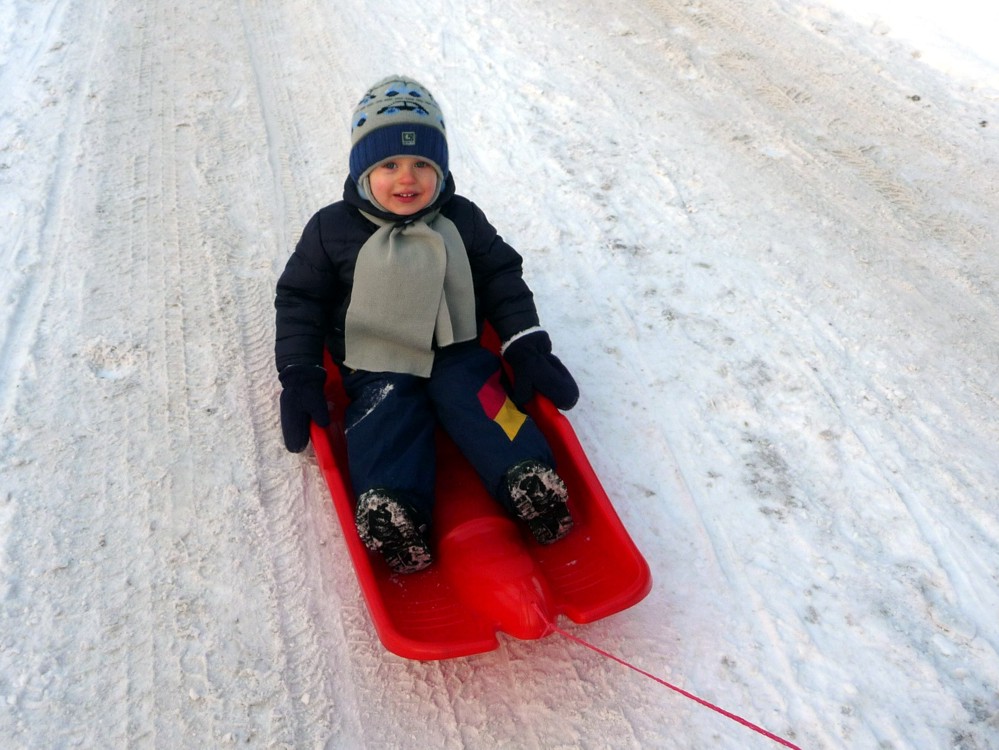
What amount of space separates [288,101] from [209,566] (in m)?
2.72

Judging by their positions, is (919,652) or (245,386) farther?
(245,386)

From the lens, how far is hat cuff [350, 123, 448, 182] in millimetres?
2371

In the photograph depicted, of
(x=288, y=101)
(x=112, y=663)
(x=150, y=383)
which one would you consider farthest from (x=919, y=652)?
(x=288, y=101)

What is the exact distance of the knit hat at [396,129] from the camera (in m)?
2.37

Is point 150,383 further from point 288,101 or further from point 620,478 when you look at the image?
point 288,101

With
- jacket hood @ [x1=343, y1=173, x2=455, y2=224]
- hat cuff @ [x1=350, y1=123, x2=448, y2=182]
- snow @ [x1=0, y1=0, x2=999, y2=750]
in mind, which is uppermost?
hat cuff @ [x1=350, y1=123, x2=448, y2=182]

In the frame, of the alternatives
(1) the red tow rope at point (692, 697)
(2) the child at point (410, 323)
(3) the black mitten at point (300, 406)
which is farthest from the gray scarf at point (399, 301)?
(1) the red tow rope at point (692, 697)

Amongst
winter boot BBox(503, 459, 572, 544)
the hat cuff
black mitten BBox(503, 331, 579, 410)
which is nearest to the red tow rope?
winter boot BBox(503, 459, 572, 544)

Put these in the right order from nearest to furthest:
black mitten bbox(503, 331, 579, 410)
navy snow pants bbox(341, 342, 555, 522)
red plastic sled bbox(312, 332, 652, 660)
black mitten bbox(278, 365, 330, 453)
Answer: red plastic sled bbox(312, 332, 652, 660) → navy snow pants bbox(341, 342, 555, 522) → black mitten bbox(278, 365, 330, 453) → black mitten bbox(503, 331, 579, 410)

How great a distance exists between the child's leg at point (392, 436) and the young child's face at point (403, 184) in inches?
18.8

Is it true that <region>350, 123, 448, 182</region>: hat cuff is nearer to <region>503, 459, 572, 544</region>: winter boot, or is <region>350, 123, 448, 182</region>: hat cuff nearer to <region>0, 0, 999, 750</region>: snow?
<region>0, 0, 999, 750</region>: snow

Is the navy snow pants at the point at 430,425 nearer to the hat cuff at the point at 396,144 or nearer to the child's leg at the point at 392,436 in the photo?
the child's leg at the point at 392,436

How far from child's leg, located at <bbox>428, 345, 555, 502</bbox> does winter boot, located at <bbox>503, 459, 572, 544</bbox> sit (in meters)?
0.03

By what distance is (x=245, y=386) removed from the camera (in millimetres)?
2697
